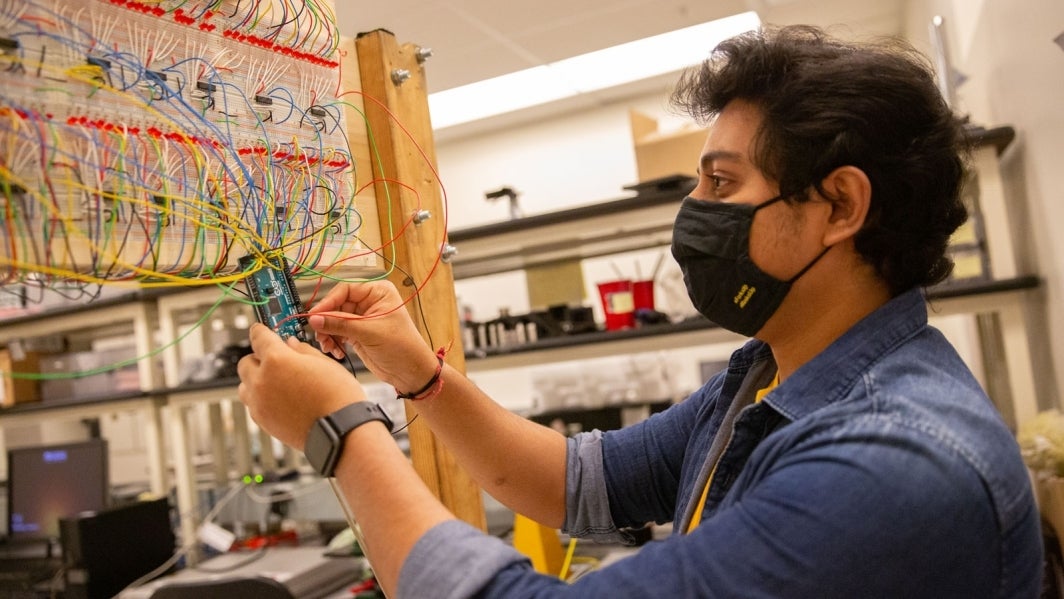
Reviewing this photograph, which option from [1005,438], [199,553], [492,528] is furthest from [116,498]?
[1005,438]

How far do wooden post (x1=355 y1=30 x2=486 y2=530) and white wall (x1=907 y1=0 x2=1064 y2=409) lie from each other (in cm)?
137

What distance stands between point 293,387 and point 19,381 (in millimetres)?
3719

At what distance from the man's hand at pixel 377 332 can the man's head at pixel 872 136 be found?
19.4 inches

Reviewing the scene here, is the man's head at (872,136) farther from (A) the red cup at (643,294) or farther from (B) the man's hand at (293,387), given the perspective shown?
(A) the red cup at (643,294)

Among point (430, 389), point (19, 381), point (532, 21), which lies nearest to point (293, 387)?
point (430, 389)

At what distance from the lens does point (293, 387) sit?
0.85 metres

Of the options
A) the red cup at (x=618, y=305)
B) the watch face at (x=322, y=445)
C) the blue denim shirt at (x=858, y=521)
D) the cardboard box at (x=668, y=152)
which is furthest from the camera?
the cardboard box at (x=668, y=152)

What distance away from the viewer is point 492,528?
2992 millimetres

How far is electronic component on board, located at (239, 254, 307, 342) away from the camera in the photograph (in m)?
0.93

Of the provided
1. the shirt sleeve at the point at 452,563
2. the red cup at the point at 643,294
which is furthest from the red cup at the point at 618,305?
the shirt sleeve at the point at 452,563

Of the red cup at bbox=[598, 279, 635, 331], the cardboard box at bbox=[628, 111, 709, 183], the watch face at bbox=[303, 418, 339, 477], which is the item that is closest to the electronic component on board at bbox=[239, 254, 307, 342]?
the watch face at bbox=[303, 418, 339, 477]

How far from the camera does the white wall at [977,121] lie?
2.00 metres

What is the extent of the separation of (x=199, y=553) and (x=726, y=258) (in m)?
3.09

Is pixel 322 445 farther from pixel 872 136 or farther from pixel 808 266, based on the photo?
pixel 872 136
